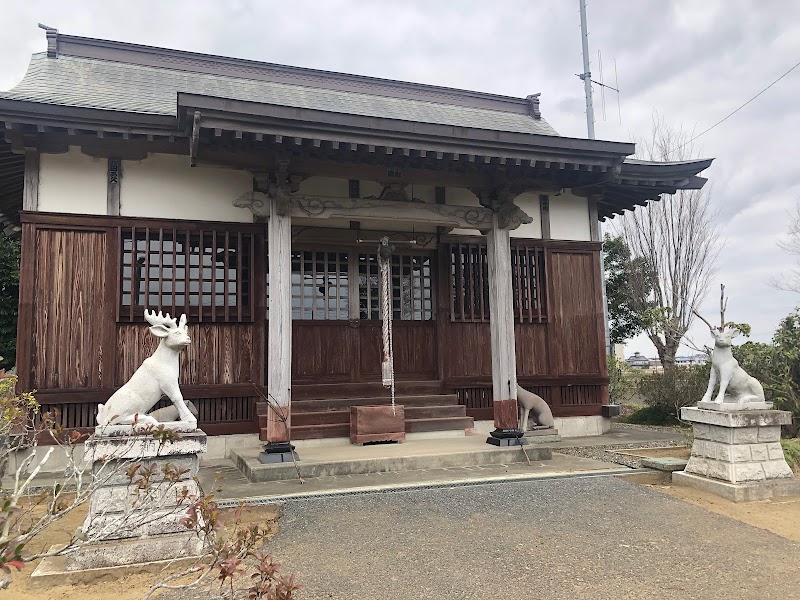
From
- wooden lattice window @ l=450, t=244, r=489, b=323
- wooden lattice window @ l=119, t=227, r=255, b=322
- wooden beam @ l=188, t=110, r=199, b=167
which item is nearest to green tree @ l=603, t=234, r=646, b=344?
wooden lattice window @ l=450, t=244, r=489, b=323

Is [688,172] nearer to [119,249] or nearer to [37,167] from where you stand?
[119,249]

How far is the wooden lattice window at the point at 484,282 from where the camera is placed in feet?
31.3

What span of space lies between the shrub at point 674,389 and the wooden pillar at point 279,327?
8.53 meters

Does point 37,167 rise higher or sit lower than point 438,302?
higher

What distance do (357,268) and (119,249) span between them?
12.0ft

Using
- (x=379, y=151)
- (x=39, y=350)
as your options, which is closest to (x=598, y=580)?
(x=379, y=151)

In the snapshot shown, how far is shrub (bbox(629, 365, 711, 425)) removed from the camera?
37.4ft

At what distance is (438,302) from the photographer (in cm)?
948

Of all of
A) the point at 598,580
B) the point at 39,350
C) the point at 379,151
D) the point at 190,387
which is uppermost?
the point at 379,151

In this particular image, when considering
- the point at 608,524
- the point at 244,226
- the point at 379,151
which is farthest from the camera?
the point at 244,226

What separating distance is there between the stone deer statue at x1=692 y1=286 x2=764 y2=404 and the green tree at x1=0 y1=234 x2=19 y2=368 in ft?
39.7

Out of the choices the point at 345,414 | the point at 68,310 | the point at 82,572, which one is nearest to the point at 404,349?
the point at 345,414

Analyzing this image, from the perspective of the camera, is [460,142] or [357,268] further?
[357,268]

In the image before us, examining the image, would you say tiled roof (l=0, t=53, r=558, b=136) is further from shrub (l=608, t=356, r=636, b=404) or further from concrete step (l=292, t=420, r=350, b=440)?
shrub (l=608, t=356, r=636, b=404)
